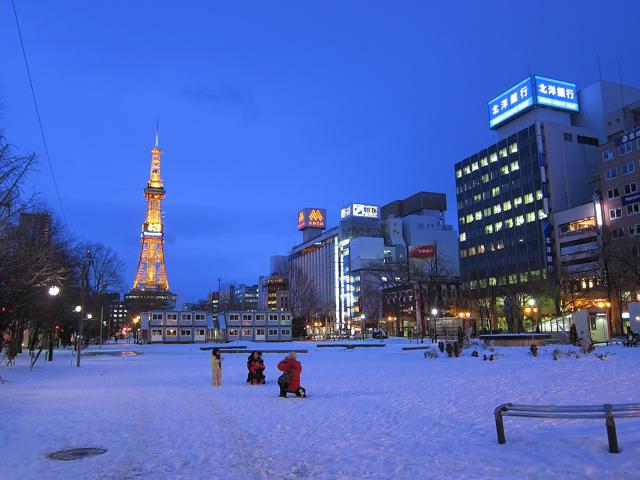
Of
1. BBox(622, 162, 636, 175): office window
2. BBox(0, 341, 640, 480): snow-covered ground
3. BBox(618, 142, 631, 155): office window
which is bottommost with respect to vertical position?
BBox(0, 341, 640, 480): snow-covered ground

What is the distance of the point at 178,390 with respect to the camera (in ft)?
64.5

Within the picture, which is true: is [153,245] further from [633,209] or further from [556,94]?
[633,209]

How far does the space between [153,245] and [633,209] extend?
402ft

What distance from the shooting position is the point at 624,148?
91812 millimetres

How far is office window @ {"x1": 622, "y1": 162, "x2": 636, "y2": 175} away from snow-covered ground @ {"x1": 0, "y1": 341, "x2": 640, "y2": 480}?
80.7m

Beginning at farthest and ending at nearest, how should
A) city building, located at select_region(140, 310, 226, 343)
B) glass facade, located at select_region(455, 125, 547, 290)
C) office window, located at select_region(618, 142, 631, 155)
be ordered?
→ 1. glass facade, located at select_region(455, 125, 547, 290)
2. office window, located at select_region(618, 142, 631, 155)
3. city building, located at select_region(140, 310, 226, 343)

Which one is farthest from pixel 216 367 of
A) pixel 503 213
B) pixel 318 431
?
pixel 503 213

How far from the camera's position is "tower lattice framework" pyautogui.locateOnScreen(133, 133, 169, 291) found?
163 m

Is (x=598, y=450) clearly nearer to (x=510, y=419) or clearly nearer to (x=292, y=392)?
(x=510, y=419)

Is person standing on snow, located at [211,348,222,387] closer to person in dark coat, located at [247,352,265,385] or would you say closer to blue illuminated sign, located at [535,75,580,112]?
person in dark coat, located at [247,352,265,385]

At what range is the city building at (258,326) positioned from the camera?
81250mm

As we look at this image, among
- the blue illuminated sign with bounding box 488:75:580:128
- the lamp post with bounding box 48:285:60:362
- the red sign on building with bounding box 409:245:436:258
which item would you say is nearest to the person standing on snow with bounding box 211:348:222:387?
the lamp post with bounding box 48:285:60:362

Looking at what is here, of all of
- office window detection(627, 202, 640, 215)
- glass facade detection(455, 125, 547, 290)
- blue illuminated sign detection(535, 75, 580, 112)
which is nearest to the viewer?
office window detection(627, 202, 640, 215)

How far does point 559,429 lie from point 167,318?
245 ft
